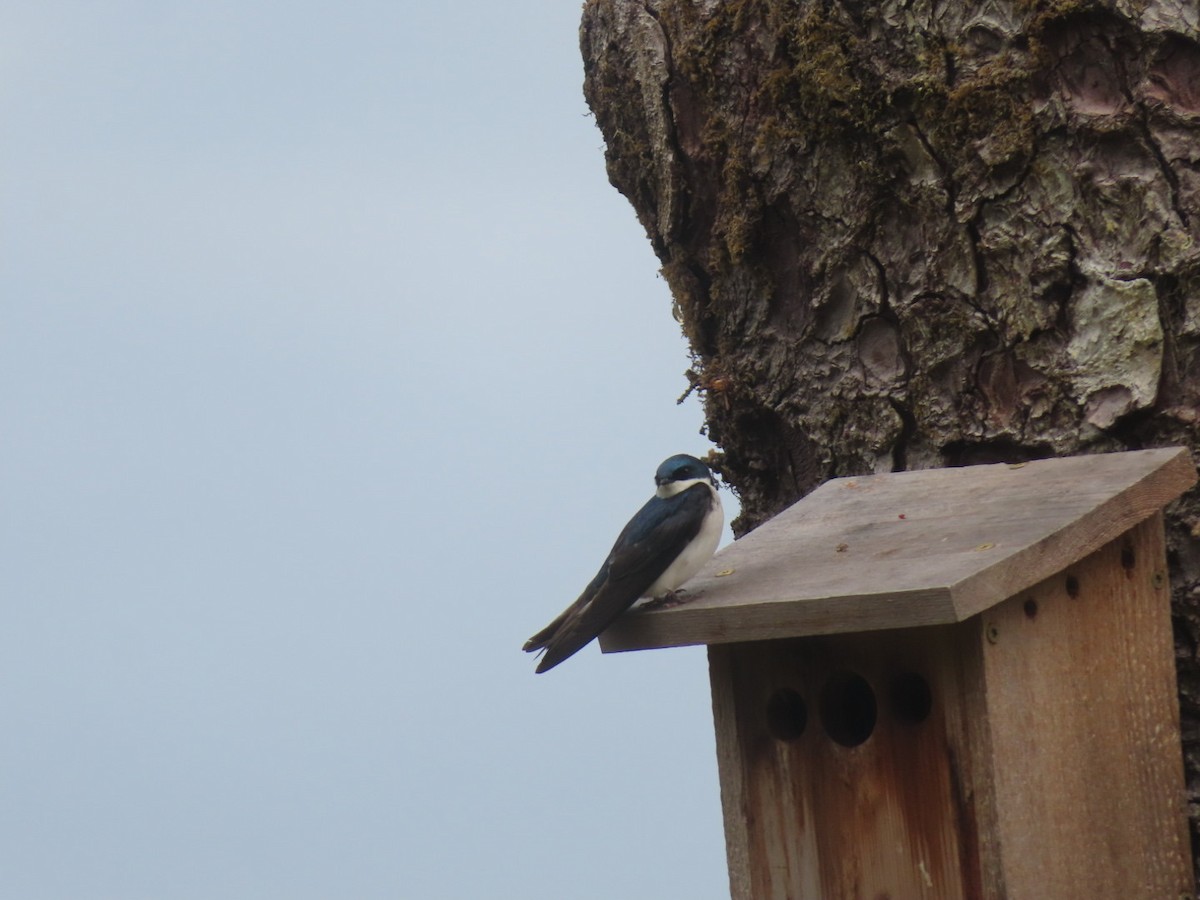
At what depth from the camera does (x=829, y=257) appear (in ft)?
10.9

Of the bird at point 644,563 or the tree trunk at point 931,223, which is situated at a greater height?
→ the tree trunk at point 931,223

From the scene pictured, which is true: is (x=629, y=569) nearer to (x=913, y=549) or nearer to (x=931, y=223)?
(x=913, y=549)

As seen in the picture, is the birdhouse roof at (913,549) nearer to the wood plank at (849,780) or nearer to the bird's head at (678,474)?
the wood plank at (849,780)

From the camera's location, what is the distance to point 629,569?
2660 millimetres

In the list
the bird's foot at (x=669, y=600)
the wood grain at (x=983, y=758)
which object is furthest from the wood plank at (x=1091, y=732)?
the bird's foot at (x=669, y=600)

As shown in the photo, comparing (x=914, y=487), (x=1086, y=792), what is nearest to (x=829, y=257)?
(x=914, y=487)

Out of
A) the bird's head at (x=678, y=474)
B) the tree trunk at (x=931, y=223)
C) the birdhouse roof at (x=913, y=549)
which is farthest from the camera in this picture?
the bird's head at (x=678, y=474)

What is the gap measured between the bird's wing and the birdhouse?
2.3 inches

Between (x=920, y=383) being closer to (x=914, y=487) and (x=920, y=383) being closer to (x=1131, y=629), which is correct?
(x=914, y=487)

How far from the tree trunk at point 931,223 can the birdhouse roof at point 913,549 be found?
38 centimetres

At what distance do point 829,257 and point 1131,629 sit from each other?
111 centimetres

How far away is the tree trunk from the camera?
9.86ft

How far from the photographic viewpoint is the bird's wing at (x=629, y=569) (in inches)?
101

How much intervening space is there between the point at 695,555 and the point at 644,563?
0.14 m
